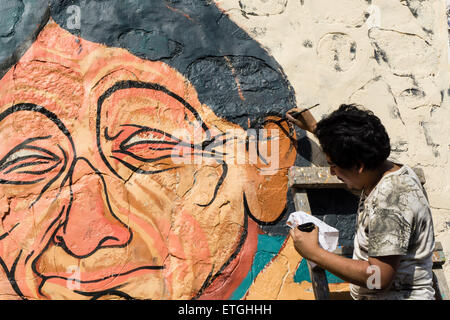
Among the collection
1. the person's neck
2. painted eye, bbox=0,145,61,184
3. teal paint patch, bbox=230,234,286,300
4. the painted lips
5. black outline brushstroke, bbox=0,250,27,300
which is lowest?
teal paint patch, bbox=230,234,286,300

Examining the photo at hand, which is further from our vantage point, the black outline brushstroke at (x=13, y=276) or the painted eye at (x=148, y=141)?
the painted eye at (x=148, y=141)

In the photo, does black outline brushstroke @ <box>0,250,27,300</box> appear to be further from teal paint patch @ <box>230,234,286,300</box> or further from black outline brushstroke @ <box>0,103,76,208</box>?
teal paint patch @ <box>230,234,286,300</box>

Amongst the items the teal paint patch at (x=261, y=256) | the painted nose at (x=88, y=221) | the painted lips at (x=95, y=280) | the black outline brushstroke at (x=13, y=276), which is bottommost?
the teal paint patch at (x=261, y=256)

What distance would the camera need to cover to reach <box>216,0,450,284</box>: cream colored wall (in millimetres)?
2391

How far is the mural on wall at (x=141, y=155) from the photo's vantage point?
2.04 meters

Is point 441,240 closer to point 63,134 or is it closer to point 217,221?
point 217,221

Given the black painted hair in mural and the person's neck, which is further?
the black painted hair in mural

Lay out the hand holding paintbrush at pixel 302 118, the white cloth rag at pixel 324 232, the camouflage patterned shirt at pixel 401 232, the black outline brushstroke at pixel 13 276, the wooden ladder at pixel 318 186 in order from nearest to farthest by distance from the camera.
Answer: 1. the camouflage patterned shirt at pixel 401 232
2. the white cloth rag at pixel 324 232
3. the black outline brushstroke at pixel 13 276
4. the wooden ladder at pixel 318 186
5. the hand holding paintbrush at pixel 302 118

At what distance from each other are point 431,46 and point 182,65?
143 centimetres

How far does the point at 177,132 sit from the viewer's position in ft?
7.25

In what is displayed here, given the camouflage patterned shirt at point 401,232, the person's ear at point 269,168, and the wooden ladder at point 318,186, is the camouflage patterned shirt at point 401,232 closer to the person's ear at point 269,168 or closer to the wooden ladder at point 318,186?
the wooden ladder at point 318,186

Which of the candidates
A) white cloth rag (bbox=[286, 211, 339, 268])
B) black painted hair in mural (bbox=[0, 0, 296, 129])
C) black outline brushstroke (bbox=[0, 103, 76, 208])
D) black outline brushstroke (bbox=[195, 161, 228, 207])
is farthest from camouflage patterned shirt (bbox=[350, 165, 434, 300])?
black outline brushstroke (bbox=[0, 103, 76, 208])

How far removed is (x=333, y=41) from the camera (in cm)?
246

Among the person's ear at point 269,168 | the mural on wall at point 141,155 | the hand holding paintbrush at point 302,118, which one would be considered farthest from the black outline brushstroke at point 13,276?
the hand holding paintbrush at point 302,118
